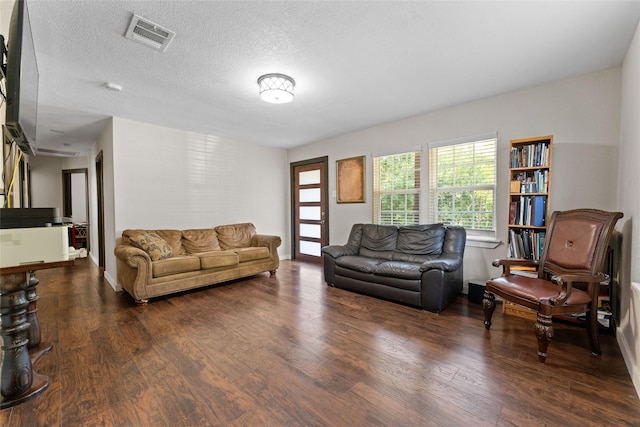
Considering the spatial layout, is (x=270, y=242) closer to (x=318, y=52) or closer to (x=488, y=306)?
(x=318, y=52)

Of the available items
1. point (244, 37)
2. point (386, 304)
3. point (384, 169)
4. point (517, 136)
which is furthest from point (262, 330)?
point (517, 136)

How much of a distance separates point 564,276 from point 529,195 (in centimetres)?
112

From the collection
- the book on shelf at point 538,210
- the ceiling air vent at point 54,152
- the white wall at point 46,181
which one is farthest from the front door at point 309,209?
the white wall at point 46,181

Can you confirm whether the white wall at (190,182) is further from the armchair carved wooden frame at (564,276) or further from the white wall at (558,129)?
the armchair carved wooden frame at (564,276)

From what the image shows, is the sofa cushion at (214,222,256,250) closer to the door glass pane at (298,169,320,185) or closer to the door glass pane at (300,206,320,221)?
the door glass pane at (300,206,320,221)

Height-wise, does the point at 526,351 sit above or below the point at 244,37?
below

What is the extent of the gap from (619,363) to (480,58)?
2.62 m

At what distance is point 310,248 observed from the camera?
5.67 metres

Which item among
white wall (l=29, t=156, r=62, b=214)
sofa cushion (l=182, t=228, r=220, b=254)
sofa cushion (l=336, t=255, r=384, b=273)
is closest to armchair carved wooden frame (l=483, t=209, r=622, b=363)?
sofa cushion (l=336, t=255, r=384, b=273)

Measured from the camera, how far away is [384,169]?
4.39 metres

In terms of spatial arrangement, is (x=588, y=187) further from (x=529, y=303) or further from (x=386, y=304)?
(x=386, y=304)

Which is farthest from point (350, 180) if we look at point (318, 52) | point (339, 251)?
point (318, 52)

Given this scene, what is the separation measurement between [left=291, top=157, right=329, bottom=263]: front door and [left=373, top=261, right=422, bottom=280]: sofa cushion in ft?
6.81

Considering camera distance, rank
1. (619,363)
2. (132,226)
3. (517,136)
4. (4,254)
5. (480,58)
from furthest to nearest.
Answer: (132,226) < (517,136) < (480,58) < (619,363) < (4,254)
